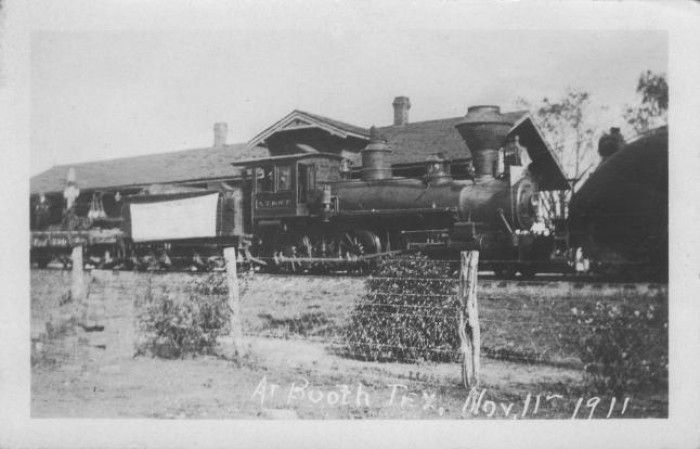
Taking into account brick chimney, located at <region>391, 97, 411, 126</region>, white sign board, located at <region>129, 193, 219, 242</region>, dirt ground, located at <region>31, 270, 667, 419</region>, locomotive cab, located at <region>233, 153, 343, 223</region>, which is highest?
brick chimney, located at <region>391, 97, 411, 126</region>

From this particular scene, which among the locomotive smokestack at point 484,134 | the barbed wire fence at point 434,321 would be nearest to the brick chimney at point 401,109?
the locomotive smokestack at point 484,134

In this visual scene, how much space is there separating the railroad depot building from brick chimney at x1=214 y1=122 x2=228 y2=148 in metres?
0.01

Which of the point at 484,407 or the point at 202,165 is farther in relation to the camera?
the point at 202,165

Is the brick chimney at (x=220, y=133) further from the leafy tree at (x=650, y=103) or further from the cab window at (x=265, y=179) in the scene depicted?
the leafy tree at (x=650, y=103)

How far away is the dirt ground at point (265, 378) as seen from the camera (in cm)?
614

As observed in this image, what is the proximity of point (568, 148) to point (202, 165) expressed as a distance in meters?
4.95

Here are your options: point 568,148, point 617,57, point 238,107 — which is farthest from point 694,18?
point 238,107

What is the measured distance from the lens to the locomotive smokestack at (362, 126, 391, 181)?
351 inches

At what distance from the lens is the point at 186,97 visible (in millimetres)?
7113

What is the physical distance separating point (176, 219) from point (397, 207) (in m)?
2.92

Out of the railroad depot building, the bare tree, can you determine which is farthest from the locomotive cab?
the bare tree

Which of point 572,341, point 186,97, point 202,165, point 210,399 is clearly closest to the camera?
point 572,341

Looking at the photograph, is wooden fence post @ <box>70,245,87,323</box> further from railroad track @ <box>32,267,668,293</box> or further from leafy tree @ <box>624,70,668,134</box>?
leafy tree @ <box>624,70,668,134</box>

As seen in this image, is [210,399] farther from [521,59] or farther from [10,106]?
[521,59]
